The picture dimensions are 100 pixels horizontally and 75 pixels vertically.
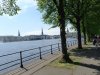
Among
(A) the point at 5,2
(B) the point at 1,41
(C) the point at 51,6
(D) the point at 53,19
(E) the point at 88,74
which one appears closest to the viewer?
(E) the point at 88,74

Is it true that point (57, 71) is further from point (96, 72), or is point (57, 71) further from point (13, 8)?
point (13, 8)

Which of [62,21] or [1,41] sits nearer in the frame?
[62,21]

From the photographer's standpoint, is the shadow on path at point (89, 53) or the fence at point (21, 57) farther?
the shadow on path at point (89, 53)

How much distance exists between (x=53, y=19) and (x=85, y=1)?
17.2 feet

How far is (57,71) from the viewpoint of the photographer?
584 inches

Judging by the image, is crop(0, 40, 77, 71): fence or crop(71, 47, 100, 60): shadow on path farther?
crop(71, 47, 100, 60): shadow on path

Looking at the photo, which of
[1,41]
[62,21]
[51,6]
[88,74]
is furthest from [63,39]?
[1,41]

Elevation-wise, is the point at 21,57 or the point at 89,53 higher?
the point at 21,57

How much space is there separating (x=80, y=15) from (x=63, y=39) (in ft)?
54.4

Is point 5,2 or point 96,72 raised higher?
point 5,2

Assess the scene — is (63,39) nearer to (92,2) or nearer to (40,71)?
(40,71)

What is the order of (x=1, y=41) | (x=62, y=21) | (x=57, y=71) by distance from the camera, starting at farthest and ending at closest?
(x=1, y=41), (x=62, y=21), (x=57, y=71)

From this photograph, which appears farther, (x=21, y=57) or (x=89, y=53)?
(x=89, y=53)

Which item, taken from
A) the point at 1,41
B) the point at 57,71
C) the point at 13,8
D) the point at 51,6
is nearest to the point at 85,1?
→ the point at 51,6
